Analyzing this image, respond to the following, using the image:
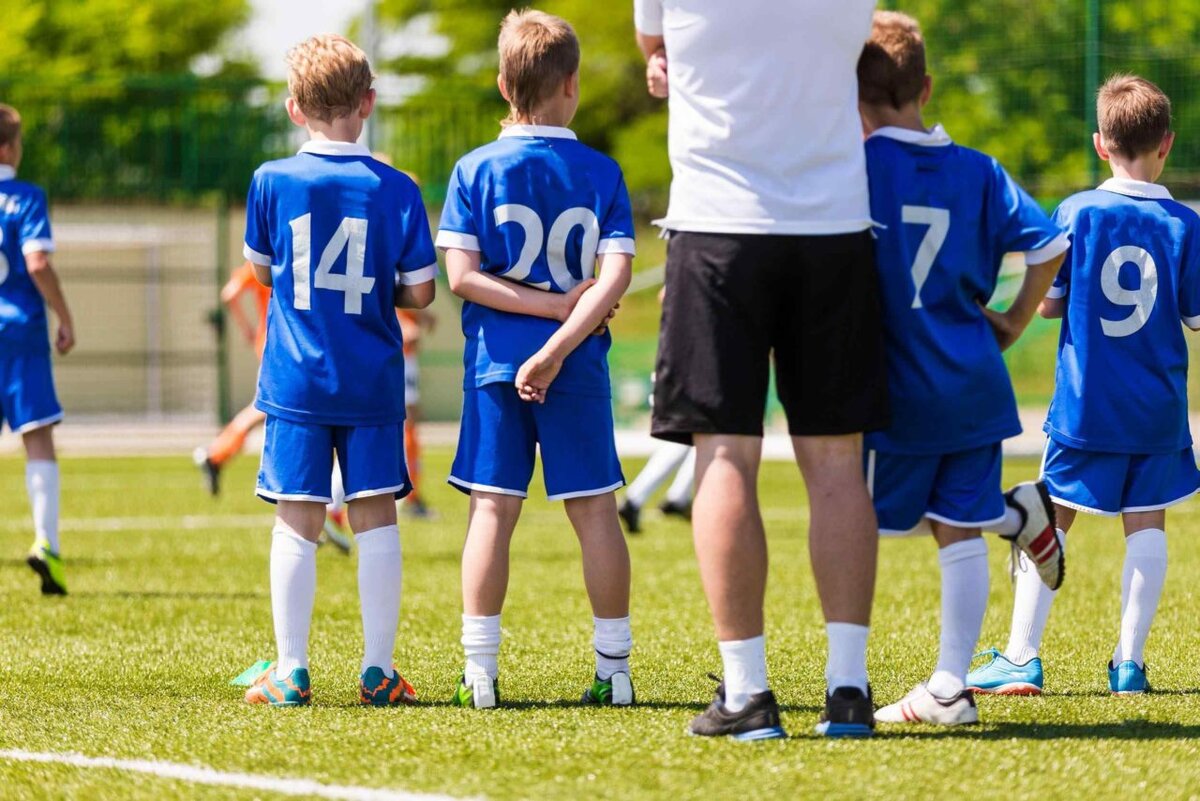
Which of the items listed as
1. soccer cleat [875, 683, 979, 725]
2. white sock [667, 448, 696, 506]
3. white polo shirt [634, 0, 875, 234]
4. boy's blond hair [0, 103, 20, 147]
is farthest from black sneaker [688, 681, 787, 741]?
white sock [667, 448, 696, 506]

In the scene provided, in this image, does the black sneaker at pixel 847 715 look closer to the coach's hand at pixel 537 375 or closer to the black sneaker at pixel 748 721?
the black sneaker at pixel 748 721

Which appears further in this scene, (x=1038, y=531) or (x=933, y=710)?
(x=1038, y=531)

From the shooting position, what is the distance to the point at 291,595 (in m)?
4.57

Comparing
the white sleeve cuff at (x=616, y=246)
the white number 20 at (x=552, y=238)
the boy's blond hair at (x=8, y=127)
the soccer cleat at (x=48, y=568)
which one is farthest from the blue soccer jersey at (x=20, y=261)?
the white sleeve cuff at (x=616, y=246)

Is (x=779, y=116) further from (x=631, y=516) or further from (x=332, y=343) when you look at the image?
(x=631, y=516)

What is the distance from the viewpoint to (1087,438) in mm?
4848

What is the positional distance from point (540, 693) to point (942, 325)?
156cm

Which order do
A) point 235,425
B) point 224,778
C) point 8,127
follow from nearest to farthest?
point 224,778 → point 8,127 → point 235,425

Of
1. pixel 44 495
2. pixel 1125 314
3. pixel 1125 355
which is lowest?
pixel 44 495

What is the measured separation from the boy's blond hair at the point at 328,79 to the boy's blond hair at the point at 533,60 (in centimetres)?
40

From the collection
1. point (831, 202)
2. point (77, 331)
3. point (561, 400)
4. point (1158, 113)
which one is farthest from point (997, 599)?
point (77, 331)

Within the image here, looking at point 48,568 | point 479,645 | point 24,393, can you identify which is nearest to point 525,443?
point 479,645

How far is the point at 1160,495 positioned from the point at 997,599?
2.12m

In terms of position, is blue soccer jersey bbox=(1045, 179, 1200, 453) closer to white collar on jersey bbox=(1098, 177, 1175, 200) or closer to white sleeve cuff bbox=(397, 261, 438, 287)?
white collar on jersey bbox=(1098, 177, 1175, 200)
